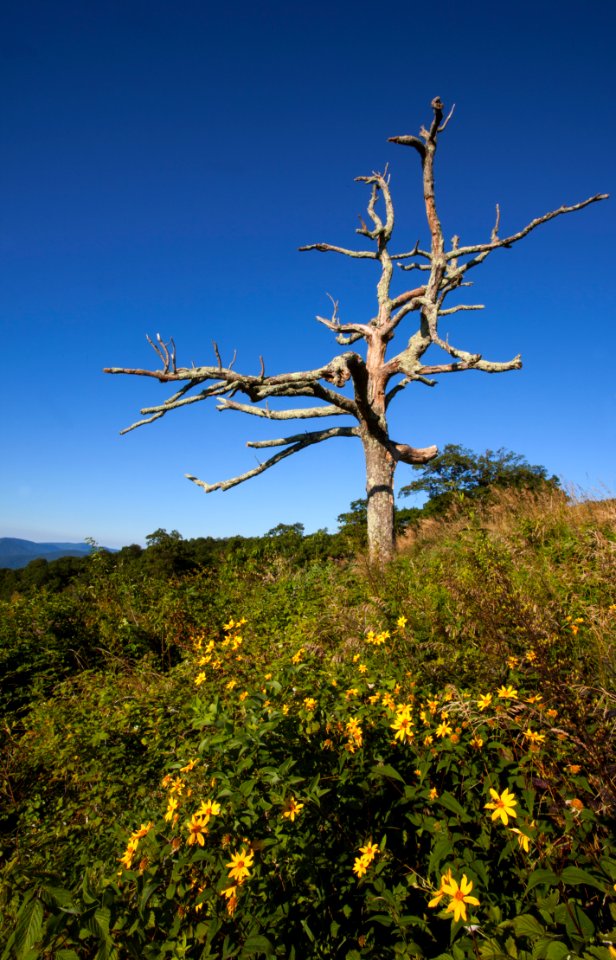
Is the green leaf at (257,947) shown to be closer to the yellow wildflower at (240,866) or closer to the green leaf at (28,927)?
the yellow wildflower at (240,866)

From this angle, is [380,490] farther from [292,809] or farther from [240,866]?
[240,866]

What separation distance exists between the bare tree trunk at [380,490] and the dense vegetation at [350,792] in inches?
170

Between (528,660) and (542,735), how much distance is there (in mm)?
404

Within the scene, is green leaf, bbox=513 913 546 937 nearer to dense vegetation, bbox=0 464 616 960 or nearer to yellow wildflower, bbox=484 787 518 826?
dense vegetation, bbox=0 464 616 960

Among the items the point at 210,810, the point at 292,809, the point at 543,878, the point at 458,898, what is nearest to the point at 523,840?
the point at 543,878

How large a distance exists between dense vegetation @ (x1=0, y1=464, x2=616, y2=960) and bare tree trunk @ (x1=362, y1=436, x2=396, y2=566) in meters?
4.31

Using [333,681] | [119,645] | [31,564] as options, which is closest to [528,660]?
[333,681]

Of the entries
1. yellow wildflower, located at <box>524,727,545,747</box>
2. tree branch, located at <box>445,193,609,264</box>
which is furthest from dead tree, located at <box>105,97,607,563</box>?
yellow wildflower, located at <box>524,727,545,747</box>

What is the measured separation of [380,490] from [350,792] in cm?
710

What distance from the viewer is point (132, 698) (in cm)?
378

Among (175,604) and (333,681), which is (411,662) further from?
(175,604)

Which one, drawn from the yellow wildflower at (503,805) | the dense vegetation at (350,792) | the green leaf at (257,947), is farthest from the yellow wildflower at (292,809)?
the yellow wildflower at (503,805)

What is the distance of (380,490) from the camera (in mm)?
8664

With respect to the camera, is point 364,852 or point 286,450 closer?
point 364,852
